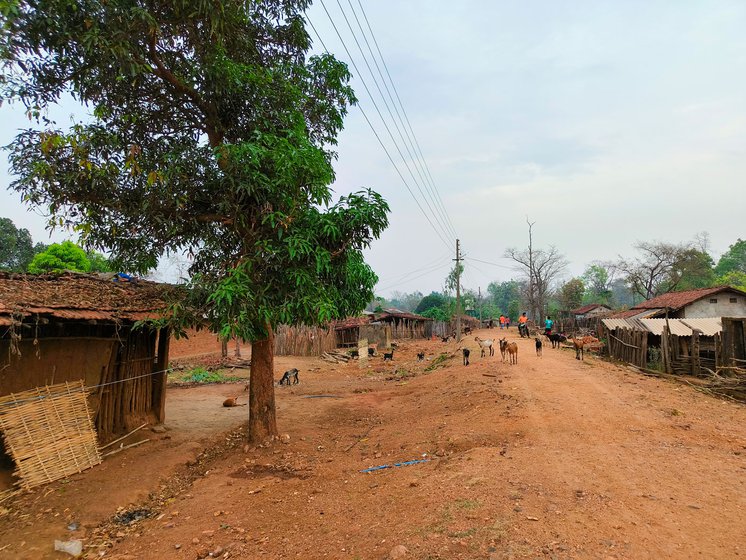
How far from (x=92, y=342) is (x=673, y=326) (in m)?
19.6

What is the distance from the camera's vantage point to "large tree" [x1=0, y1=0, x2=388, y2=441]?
6.24 meters

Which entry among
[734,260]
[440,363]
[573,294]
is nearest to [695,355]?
[440,363]

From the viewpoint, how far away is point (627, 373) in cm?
1376

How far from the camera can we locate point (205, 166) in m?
7.55

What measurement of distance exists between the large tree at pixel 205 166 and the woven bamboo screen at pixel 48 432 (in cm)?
237

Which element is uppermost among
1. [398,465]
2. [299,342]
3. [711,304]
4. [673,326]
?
[711,304]

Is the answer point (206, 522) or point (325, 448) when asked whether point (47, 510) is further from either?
point (325, 448)

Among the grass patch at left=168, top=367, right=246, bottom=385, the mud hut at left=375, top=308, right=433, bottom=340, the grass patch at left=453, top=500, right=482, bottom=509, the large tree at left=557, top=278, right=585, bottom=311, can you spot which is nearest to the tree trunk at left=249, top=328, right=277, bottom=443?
the grass patch at left=453, top=500, right=482, bottom=509

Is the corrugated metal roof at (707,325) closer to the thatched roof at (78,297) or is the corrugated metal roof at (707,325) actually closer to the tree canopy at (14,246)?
the thatched roof at (78,297)

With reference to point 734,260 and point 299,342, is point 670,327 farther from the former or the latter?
point 734,260

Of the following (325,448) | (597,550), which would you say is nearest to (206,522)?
(325,448)

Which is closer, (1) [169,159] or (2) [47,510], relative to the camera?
(2) [47,510]

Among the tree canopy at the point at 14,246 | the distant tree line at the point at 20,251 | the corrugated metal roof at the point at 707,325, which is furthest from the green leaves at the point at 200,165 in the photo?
the tree canopy at the point at 14,246

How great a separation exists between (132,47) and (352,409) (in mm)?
9773
